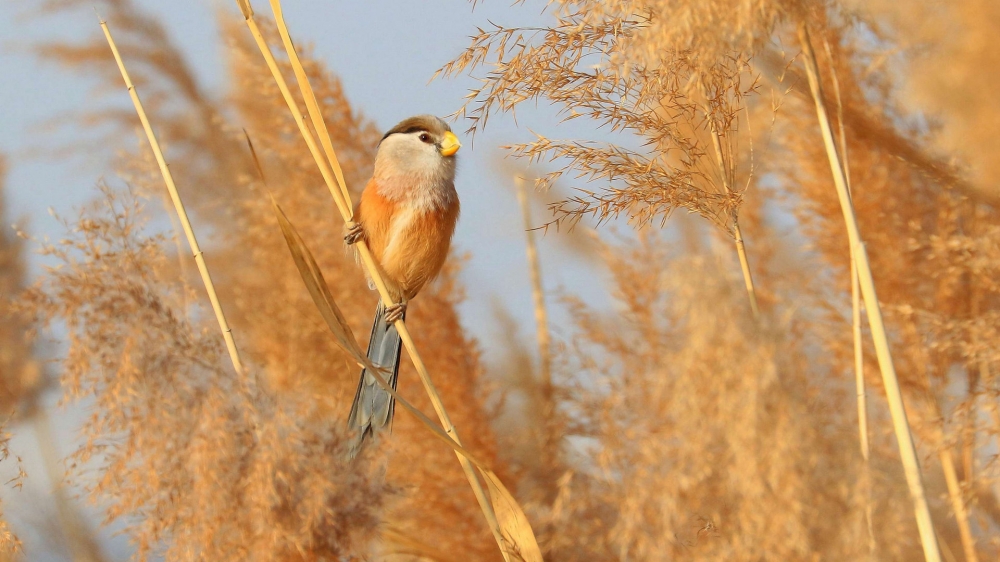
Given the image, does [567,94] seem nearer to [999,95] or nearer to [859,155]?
[999,95]

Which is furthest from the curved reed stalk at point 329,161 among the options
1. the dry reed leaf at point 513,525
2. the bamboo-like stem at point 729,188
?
the bamboo-like stem at point 729,188

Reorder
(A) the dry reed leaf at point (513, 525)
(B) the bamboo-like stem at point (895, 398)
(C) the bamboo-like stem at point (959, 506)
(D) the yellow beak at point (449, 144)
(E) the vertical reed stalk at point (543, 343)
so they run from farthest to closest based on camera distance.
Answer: (E) the vertical reed stalk at point (543, 343) < (D) the yellow beak at point (449, 144) < (C) the bamboo-like stem at point (959, 506) < (A) the dry reed leaf at point (513, 525) < (B) the bamboo-like stem at point (895, 398)

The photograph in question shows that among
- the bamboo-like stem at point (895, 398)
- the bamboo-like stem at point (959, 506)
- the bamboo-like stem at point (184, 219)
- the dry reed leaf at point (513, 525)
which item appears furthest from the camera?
the bamboo-like stem at point (959, 506)

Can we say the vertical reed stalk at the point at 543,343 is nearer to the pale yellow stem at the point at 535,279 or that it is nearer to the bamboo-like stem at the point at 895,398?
the pale yellow stem at the point at 535,279

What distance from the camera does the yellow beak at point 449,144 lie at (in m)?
1.69

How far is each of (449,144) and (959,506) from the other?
118 centimetres

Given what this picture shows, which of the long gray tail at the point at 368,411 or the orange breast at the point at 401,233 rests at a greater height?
the orange breast at the point at 401,233

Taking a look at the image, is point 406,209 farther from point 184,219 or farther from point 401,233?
point 184,219

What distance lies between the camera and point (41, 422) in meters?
2.18

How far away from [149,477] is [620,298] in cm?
115

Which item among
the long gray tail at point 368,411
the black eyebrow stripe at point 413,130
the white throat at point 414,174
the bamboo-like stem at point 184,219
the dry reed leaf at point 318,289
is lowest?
the long gray tail at point 368,411

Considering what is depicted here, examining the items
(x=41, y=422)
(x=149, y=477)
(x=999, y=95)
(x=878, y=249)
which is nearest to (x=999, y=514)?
(x=878, y=249)

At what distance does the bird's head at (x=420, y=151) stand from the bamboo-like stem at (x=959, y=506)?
1.13 metres

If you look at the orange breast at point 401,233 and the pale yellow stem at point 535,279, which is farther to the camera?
the pale yellow stem at point 535,279
